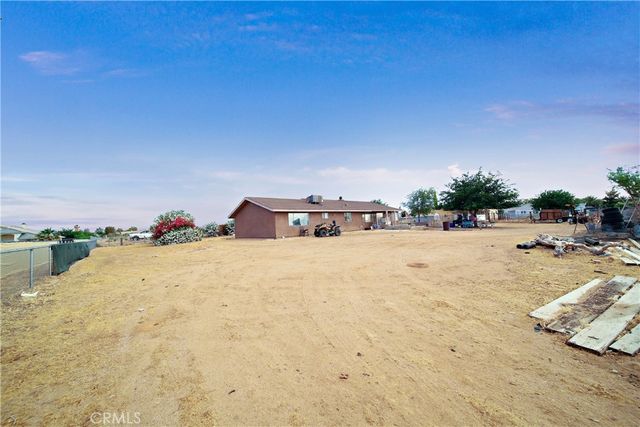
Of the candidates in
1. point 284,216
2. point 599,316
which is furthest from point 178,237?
point 599,316

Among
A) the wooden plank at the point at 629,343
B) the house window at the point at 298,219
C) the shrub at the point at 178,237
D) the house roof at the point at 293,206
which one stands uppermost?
the house roof at the point at 293,206

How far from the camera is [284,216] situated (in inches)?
1114

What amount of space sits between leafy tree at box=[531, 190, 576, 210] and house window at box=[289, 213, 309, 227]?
57070mm

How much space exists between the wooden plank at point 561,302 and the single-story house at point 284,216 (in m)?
22.7

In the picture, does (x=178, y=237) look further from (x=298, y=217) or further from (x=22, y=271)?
(x=22, y=271)

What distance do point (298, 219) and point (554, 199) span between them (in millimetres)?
59326

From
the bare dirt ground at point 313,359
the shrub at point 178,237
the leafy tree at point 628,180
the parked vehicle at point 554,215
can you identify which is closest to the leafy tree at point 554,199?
the parked vehicle at point 554,215

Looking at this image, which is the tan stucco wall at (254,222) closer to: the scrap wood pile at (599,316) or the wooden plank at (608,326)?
the scrap wood pile at (599,316)

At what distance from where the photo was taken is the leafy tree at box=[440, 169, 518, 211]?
128 feet

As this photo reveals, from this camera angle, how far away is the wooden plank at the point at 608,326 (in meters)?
4.39

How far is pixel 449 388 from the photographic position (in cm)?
340

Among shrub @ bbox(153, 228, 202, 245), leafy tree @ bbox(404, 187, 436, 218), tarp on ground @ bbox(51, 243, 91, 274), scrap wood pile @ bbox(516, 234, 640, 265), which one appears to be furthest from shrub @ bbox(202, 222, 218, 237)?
leafy tree @ bbox(404, 187, 436, 218)

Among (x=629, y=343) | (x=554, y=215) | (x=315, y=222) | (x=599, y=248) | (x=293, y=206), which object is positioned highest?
(x=293, y=206)

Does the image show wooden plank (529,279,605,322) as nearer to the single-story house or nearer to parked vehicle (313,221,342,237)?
parked vehicle (313,221,342,237)
